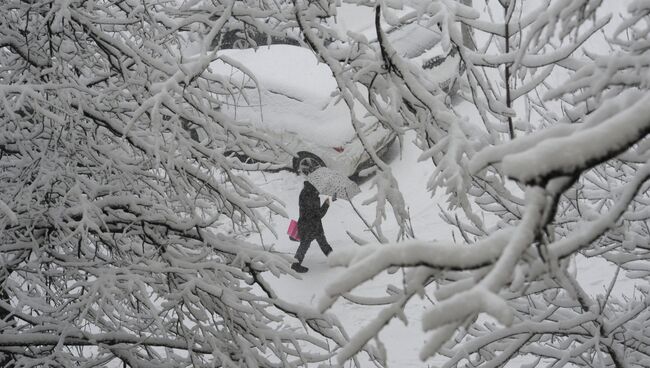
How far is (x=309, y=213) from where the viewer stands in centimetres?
821

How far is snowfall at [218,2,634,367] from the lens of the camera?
7156 mm

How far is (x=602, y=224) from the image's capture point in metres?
1.06

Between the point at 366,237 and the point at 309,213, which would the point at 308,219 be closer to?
the point at 309,213

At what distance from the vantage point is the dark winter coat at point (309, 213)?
820cm

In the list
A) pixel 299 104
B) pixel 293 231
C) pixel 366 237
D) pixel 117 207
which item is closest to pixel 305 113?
pixel 299 104

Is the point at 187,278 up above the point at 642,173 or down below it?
above

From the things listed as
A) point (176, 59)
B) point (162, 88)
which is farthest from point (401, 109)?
point (176, 59)

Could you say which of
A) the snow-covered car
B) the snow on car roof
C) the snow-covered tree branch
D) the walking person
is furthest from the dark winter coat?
the snow-covered tree branch

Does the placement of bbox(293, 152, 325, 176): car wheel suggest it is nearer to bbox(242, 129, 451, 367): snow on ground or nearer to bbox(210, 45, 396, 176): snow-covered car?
bbox(210, 45, 396, 176): snow-covered car

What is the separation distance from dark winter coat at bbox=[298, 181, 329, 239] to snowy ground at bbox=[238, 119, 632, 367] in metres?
0.41

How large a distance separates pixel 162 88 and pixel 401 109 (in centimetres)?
103

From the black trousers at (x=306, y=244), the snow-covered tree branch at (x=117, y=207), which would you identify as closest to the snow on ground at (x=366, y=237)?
the black trousers at (x=306, y=244)

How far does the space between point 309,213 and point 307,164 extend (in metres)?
0.65

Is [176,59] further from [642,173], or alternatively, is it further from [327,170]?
[327,170]
